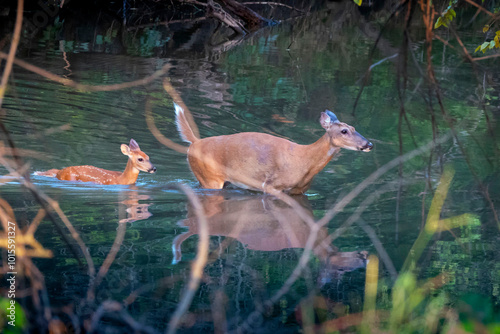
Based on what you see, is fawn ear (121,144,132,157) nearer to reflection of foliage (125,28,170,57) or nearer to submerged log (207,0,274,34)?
reflection of foliage (125,28,170,57)

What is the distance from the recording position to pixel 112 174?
26.9 ft

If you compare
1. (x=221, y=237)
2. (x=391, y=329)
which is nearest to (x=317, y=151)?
(x=221, y=237)

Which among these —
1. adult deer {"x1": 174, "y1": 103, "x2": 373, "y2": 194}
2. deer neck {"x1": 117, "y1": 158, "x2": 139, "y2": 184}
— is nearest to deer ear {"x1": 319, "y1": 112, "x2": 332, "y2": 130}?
adult deer {"x1": 174, "y1": 103, "x2": 373, "y2": 194}

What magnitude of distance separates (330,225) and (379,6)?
28.2 metres

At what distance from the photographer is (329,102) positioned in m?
12.9

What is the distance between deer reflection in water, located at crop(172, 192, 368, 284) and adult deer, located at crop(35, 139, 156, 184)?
99 centimetres

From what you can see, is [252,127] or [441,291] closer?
[441,291]

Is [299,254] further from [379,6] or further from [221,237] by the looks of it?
[379,6]

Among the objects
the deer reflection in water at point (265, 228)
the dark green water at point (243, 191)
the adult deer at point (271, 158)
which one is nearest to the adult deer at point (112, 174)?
the dark green water at point (243, 191)

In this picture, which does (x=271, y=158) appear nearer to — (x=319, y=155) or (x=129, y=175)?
(x=319, y=155)

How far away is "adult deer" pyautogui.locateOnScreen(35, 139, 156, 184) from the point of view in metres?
7.97

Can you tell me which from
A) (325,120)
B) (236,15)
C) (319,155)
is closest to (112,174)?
(319,155)

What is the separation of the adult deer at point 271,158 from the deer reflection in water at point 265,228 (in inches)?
8.9

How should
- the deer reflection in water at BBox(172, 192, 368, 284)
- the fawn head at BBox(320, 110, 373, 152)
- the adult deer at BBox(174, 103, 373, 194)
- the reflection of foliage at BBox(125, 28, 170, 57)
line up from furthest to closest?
the reflection of foliage at BBox(125, 28, 170, 57) < the adult deer at BBox(174, 103, 373, 194) < the fawn head at BBox(320, 110, 373, 152) < the deer reflection in water at BBox(172, 192, 368, 284)
